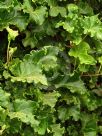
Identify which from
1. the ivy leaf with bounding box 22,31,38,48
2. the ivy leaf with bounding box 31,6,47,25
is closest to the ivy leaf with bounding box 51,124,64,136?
the ivy leaf with bounding box 22,31,38,48

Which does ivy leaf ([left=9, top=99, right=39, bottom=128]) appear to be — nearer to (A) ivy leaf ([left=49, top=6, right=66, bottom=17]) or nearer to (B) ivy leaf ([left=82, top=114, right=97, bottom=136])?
(A) ivy leaf ([left=49, top=6, right=66, bottom=17])

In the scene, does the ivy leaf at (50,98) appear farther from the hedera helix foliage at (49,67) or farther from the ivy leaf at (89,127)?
the ivy leaf at (89,127)

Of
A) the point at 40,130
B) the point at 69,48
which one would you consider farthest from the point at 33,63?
the point at 69,48

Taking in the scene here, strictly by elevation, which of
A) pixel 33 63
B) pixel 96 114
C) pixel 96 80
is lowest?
pixel 96 114

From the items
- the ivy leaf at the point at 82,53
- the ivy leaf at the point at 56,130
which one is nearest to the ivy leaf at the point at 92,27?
the ivy leaf at the point at 82,53

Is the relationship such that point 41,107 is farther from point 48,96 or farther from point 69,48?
point 69,48

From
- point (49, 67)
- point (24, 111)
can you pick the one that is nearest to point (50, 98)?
point (49, 67)

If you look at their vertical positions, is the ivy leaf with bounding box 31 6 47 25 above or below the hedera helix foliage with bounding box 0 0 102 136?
above

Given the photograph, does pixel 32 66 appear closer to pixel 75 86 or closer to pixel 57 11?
pixel 75 86
